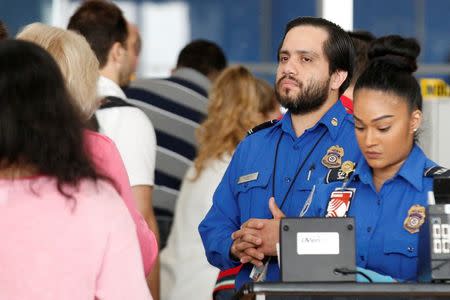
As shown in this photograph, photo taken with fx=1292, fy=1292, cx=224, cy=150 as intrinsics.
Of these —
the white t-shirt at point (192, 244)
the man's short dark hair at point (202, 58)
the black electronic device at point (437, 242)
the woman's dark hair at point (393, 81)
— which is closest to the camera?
the black electronic device at point (437, 242)

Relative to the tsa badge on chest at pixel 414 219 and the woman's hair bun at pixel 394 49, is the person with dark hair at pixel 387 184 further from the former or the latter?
the woman's hair bun at pixel 394 49

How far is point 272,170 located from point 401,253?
67 cm

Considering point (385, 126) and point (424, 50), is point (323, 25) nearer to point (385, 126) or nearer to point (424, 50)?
point (385, 126)

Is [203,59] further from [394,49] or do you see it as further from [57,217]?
[57,217]

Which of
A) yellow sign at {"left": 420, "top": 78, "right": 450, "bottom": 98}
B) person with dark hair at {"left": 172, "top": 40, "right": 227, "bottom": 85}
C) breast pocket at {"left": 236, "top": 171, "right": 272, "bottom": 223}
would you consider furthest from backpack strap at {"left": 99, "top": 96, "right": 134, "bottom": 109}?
person with dark hair at {"left": 172, "top": 40, "right": 227, "bottom": 85}

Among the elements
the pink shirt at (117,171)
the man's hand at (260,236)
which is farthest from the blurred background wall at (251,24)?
the pink shirt at (117,171)

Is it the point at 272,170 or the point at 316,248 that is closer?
the point at 316,248

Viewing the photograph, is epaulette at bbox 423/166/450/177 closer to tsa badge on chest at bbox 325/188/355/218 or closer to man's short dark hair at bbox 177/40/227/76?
tsa badge on chest at bbox 325/188/355/218

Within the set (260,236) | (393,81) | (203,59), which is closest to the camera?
(393,81)

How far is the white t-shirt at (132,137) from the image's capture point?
4.53 meters

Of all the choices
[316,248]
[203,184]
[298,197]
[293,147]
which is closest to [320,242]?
[316,248]

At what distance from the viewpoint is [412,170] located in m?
3.55

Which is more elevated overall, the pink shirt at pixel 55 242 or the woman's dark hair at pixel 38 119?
the woman's dark hair at pixel 38 119

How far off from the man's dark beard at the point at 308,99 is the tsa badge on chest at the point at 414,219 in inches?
24.9
